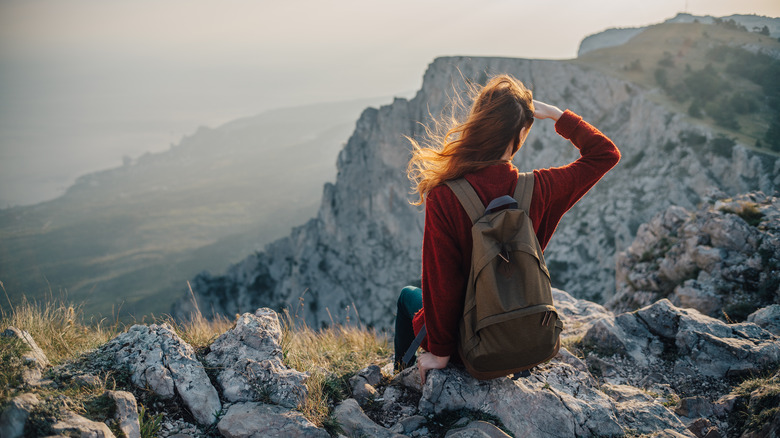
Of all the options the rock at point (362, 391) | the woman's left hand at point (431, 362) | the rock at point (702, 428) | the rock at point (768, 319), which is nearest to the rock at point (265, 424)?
the rock at point (362, 391)

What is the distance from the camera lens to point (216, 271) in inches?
3777

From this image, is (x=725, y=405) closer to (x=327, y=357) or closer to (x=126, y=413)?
(x=327, y=357)

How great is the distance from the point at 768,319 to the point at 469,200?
525 cm

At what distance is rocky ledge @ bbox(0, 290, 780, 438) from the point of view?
2.95 m

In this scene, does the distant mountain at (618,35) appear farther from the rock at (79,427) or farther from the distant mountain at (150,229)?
the distant mountain at (150,229)

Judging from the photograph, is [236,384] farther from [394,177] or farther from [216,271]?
[216,271]

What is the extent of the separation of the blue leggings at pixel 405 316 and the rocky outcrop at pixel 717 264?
4718mm

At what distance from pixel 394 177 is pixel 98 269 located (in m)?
96.9

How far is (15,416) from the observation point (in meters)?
2.29

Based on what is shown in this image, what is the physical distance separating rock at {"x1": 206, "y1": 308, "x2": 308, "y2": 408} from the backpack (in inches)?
69.0

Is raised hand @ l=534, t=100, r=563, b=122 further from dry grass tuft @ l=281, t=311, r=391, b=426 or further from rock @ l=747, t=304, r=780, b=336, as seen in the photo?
rock @ l=747, t=304, r=780, b=336

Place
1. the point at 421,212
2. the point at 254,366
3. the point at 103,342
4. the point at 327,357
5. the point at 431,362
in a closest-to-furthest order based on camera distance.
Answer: the point at 431,362 → the point at 254,366 → the point at 103,342 → the point at 327,357 → the point at 421,212

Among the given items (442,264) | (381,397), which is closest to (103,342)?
(381,397)

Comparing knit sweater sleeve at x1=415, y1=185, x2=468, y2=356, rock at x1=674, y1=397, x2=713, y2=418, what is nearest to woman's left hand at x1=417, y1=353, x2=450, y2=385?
knit sweater sleeve at x1=415, y1=185, x2=468, y2=356
